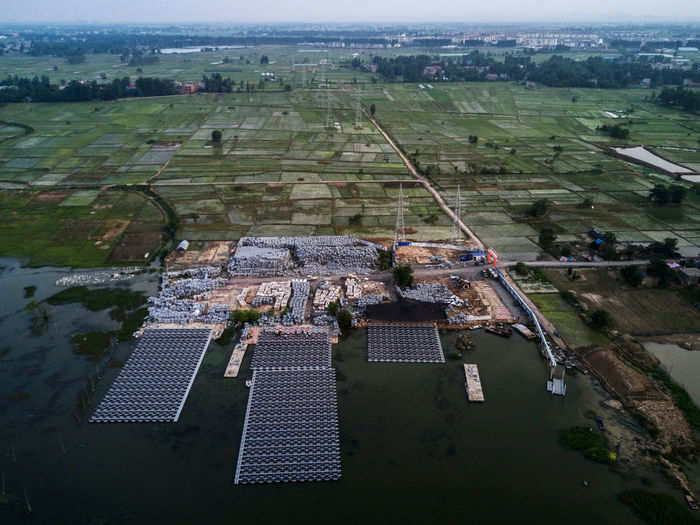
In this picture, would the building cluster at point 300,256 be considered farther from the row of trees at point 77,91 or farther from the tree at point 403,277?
the row of trees at point 77,91

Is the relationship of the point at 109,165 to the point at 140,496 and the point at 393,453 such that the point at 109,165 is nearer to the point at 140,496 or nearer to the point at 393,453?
the point at 140,496

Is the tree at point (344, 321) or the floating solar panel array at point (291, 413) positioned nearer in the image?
the floating solar panel array at point (291, 413)

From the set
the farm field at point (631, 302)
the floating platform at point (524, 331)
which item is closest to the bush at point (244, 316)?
the floating platform at point (524, 331)

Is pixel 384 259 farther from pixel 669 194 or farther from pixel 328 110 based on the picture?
pixel 328 110

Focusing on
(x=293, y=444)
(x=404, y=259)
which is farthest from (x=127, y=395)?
(x=404, y=259)

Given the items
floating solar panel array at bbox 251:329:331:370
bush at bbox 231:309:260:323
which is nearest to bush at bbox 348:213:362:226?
bush at bbox 231:309:260:323

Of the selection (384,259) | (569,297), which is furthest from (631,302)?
(384,259)

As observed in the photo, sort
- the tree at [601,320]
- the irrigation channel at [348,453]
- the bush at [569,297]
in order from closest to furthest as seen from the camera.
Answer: the irrigation channel at [348,453] → the tree at [601,320] → the bush at [569,297]
